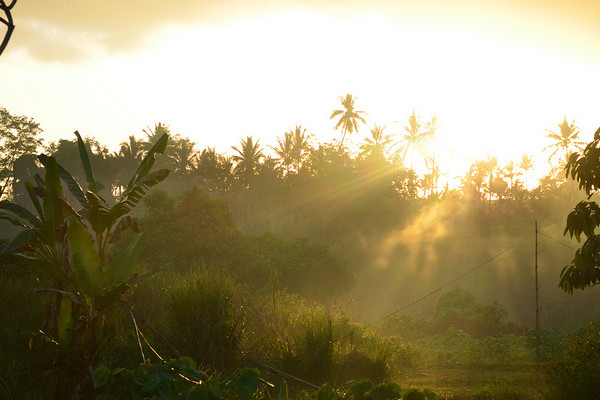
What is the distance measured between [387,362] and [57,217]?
325 inches

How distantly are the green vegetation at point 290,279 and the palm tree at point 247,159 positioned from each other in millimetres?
153

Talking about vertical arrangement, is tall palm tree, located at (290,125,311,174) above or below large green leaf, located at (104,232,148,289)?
above

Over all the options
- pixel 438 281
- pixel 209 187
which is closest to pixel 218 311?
pixel 438 281

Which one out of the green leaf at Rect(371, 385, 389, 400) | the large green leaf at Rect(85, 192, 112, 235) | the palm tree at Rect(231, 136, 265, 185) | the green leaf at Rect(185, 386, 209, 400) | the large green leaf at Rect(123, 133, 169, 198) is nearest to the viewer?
the green leaf at Rect(185, 386, 209, 400)

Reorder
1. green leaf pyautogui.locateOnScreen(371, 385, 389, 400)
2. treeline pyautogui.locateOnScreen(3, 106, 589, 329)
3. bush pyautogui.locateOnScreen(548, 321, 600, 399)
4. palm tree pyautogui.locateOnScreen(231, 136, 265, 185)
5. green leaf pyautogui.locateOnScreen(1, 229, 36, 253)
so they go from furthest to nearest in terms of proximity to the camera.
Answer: palm tree pyautogui.locateOnScreen(231, 136, 265, 185)
treeline pyautogui.locateOnScreen(3, 106, 589, 329)
bush pyautogui.locateOnScreen(548, 321, 600, 399)
green leaf pyautogui.locateOnScreen(1, 229, 36, 253)
green leaf pyautogui.locateOnScreen(371, 385, 389, 400)

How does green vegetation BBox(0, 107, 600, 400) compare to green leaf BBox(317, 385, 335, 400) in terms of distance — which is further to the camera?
green vegetation BBox(0, 107, 600, 400)

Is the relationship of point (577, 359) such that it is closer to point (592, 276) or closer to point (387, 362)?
point (592, 276)

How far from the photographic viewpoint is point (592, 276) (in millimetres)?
5598

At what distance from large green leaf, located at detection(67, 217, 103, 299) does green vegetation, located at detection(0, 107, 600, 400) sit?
0.03 metres

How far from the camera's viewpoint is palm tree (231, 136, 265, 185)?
5297 centimetres

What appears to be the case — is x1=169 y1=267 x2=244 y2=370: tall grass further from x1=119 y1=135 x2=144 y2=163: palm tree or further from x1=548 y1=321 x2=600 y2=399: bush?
x1=119 y1=135 x2=144 y2=163: palm tree

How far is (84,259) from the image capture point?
7.54 meters

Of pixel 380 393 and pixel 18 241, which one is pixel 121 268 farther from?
pixel 380 393

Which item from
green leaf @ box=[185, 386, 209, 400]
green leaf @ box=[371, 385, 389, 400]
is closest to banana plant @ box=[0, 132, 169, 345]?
green leaf @ box=[185, 386, 209, 400]
